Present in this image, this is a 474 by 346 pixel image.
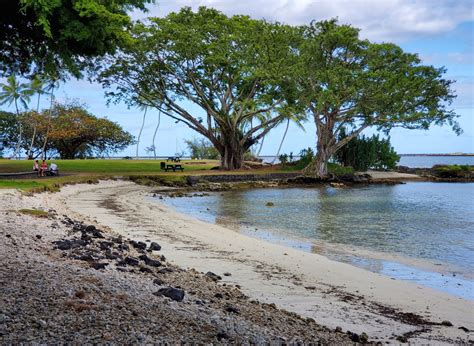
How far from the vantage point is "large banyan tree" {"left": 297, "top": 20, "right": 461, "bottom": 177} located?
3969 centimetres

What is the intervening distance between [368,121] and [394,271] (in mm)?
35924

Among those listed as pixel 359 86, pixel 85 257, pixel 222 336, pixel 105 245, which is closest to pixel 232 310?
pixel 222 336

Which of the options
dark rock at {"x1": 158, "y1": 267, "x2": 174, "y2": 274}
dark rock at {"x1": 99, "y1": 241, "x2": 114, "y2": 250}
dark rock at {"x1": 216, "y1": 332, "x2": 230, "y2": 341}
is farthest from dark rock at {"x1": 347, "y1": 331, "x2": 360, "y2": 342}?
dark rock at {"x1": 99, "y1": 241, "x2": 114, "y2": 250}

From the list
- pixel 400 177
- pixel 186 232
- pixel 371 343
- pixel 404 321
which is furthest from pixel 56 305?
pixel 400 177

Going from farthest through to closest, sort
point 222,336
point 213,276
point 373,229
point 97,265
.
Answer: point 373,229
point 213,276
point 97,265
point 222,336

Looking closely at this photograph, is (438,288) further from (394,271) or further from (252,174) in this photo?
(252,174)

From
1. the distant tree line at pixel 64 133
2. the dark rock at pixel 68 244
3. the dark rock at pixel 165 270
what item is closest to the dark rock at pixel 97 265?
the dark rock at pixel 165 270

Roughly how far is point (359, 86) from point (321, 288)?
34623 millimetres

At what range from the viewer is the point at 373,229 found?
16484 millimetres

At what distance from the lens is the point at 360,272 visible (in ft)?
29.9

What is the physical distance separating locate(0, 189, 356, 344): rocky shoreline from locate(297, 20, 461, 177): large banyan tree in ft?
111

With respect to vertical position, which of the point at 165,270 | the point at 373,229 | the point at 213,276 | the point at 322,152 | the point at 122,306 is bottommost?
the point at 373,229

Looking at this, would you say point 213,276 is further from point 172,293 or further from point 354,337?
point 354,337

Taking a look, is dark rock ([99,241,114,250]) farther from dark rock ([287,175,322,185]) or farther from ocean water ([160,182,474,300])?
dark rock ([287,175,322,185])
